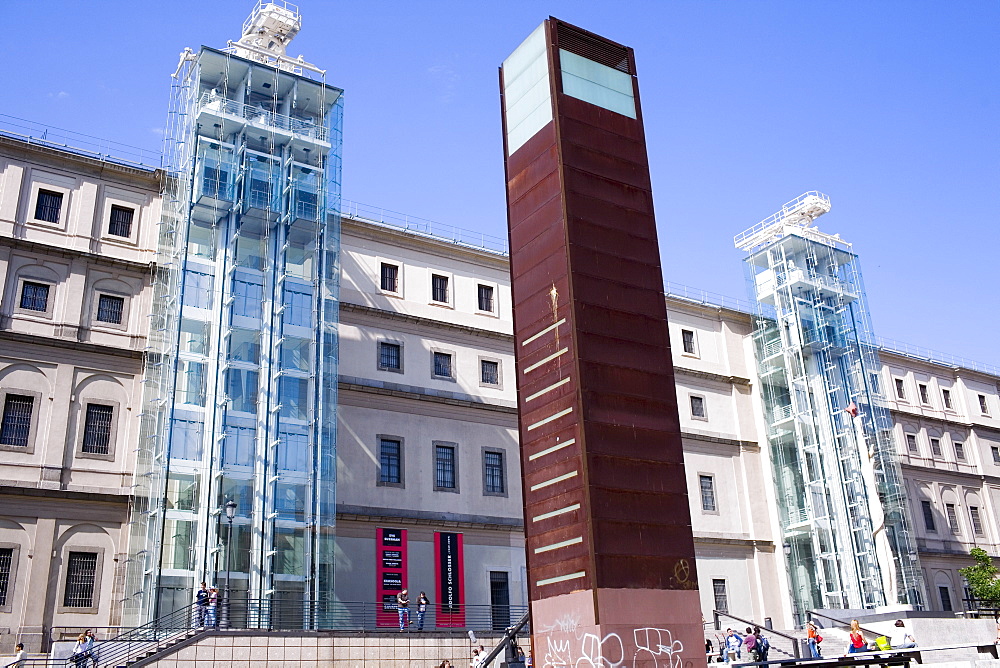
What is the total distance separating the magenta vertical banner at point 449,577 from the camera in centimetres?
3706

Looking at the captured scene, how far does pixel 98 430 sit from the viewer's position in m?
33.2

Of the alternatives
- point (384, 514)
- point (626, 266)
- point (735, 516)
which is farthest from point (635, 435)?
point (735, 516)

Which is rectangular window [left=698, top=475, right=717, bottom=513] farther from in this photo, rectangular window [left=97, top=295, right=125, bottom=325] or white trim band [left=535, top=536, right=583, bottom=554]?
white trim band [left=535, top=536, right=583, bottom=554]

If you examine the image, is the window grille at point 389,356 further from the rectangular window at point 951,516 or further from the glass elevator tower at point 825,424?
the rectangular window at point 951,516

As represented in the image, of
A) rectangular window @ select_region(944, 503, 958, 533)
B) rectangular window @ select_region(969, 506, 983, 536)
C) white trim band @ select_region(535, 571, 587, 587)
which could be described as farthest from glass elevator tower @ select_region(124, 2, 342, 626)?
rectangular window @ select_region(969, 506, 983, 536)

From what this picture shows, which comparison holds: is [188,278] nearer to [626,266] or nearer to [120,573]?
[120,573]

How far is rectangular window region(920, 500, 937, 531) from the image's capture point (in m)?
55.3

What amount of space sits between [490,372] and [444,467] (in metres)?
5.18

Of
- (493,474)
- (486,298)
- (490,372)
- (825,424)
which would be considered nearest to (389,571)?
(493,474)

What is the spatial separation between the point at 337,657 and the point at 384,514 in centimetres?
919

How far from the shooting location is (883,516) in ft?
153

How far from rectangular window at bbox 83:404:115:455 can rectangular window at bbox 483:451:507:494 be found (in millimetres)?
14883

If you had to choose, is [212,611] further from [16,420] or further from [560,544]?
[560,544]

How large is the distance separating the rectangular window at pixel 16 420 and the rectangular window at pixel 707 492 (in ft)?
97.2
